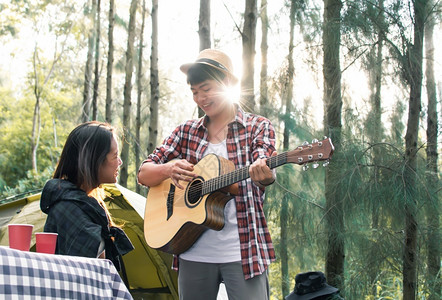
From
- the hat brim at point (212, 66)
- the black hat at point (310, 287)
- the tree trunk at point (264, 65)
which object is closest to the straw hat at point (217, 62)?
the hat brim at point (212, 66)

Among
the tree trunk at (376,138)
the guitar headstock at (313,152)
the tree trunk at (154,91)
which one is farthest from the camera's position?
the tree trunk at (154,91)

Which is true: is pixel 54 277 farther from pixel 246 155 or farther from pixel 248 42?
pixel 248 42

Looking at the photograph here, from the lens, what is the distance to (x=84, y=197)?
2137 mm

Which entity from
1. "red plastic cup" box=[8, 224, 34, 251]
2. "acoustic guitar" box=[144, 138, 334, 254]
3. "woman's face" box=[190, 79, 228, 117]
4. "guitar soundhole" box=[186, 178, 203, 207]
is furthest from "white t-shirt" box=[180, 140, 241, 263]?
"red plastic cup" box=[8, 224, 34, 251]

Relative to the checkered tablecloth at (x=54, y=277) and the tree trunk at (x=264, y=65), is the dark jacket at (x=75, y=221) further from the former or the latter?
the tree trunk at (x=264, y=65)

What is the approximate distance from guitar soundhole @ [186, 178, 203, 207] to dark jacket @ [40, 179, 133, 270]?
0.45m

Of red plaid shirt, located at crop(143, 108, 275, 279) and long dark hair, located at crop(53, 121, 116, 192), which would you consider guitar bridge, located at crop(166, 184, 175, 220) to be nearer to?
red plaid shirt, located at crop(143, 108, 275, 279)

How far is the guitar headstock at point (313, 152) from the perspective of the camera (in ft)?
7.04

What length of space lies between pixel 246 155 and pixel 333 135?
160 centimetres

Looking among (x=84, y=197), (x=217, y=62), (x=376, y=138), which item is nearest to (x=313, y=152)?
(x=217, y=62)

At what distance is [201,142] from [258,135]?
14.1 inches

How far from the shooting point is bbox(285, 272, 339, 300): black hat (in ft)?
11.1

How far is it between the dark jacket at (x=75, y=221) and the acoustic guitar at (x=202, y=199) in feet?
1.13

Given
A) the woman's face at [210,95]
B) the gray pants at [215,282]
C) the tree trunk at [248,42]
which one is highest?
the tree trunk at [248,42]
